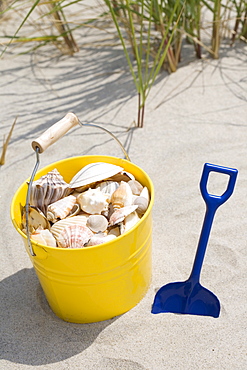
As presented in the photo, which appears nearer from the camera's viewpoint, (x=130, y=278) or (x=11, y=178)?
(x=130, y=278)

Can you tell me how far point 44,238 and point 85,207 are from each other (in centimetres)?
17

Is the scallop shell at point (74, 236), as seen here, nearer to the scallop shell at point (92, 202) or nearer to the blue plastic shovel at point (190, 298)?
the scallop shell at point (92, 202)

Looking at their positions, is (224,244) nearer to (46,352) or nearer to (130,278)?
(130,278)

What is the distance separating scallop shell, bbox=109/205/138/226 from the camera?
1.33m

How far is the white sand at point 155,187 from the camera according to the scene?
1.37 metres

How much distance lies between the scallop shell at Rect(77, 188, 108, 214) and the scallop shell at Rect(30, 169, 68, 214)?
8 cm

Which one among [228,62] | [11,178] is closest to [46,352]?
[11,178]

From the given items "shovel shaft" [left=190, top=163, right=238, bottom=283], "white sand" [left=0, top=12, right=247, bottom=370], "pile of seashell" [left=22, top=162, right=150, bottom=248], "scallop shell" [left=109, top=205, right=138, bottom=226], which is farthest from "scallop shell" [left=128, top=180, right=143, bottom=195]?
"white sand" [left=0, top=12, right=247, bottom=370]

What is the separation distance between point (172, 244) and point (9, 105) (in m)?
1.45

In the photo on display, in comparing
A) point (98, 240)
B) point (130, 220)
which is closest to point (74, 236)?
point (98, 240)

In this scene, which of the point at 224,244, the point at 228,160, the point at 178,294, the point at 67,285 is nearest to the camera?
the point at 67,285

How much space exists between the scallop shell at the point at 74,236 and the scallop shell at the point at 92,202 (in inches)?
3.4

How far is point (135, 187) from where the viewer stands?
1.45m

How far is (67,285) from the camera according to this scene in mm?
1327
